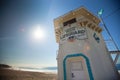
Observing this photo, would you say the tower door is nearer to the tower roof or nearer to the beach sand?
the tower roof

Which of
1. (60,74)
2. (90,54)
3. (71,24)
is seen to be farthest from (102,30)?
(60,74)

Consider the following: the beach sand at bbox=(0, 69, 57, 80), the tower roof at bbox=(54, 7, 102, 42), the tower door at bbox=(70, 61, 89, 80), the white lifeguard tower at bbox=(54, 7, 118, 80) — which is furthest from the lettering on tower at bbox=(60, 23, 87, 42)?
the beach sand at bbox=(0, 69, 57, 80)

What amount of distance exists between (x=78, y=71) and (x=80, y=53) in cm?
182

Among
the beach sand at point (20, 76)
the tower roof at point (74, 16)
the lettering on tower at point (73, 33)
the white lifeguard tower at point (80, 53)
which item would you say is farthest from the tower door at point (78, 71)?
the beach sand at point (20, 76)

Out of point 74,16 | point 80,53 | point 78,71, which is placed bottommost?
point 78,71

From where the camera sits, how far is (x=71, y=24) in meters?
10.9

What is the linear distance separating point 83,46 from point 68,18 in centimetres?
452

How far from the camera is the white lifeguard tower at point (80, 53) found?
8.21m

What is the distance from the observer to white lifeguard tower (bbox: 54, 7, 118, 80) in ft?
26.9

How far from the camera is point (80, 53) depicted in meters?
8.76

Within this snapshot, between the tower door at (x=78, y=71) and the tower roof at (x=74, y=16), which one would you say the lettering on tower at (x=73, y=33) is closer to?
the tower roof at (x=74, y=16)

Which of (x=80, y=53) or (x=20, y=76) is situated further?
(x=20, y=76)

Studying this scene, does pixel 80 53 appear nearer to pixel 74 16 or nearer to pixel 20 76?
pixel 74 16

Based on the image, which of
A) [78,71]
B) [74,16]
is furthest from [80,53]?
[74,16]
